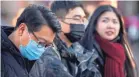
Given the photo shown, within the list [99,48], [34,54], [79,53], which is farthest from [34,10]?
[99,48]

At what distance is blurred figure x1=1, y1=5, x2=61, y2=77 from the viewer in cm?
355

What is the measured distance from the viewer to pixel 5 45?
354 centimetres

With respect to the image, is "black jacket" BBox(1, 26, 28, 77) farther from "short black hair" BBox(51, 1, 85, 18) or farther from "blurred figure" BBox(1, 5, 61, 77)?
"short black hair" BBox(51, 1, 85, 18)

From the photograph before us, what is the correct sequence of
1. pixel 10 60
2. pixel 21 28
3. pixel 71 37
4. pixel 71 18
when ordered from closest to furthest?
pixel 10 60
pixel 21 28
pixel 71 37
pixel 71 18

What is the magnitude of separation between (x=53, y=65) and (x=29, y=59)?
289 millimetres

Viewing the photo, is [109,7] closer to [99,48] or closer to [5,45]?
[99,48]

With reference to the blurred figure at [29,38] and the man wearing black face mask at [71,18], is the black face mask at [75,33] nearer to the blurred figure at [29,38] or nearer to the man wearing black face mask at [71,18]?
the man wearing black face mask at [71,18]

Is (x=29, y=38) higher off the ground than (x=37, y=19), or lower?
lower

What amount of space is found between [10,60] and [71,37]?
1221 mm

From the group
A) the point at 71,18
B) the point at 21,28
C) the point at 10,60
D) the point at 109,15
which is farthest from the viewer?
the point at 109,15

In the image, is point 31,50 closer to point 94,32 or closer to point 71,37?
point 71,37

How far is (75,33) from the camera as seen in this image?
465 centimetres

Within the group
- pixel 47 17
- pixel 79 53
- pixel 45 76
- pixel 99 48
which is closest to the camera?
pixel 45 76

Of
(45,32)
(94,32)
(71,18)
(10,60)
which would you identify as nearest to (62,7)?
(71,18)
